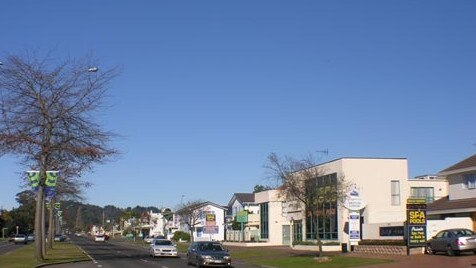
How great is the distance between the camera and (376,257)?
37969 millimetres

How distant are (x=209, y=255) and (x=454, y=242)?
13359 millimetres

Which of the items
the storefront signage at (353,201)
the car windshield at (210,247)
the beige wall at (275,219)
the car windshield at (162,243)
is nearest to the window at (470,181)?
the storefront signage at (353,201)

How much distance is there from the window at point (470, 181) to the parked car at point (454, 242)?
485 inches

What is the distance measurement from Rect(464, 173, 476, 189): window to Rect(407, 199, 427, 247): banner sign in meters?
11.0

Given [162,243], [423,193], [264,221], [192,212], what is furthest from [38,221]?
[192,212]

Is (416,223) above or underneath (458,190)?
underneath

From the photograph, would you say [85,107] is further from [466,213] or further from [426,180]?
[426,180]

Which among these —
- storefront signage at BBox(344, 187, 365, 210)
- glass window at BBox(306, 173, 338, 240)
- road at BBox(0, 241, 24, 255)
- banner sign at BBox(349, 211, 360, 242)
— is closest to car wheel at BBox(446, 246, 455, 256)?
storefront signage at BBox(344, 187, 365, 210)

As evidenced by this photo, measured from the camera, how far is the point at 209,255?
3388cm

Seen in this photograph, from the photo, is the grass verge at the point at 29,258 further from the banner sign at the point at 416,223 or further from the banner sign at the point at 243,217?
the banner sign at the point at 243,217

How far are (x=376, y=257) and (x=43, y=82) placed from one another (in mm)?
23071

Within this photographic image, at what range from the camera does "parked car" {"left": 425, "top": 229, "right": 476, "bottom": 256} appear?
3400 centimetres

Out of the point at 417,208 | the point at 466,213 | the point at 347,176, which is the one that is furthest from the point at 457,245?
the point at 347,176

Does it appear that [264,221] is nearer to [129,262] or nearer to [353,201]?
[353,201]
